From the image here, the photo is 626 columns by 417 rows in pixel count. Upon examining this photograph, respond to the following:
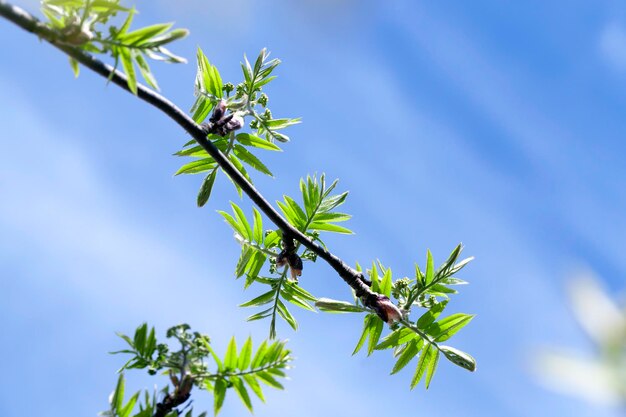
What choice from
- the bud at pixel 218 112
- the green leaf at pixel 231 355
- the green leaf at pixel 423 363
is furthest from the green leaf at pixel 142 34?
the green leaf at pixel 423 363

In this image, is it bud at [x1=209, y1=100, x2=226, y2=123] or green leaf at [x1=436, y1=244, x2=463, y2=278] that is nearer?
bud at [x1=209, y1=100, x2=226, y2=123]

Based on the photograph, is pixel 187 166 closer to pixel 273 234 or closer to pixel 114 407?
pixel 273 234

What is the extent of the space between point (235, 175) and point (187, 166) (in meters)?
0.82

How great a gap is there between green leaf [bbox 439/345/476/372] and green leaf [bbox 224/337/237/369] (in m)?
1.36

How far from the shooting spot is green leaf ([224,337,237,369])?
2.13 meters

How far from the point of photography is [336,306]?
9.93ft

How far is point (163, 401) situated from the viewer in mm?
→ 1964

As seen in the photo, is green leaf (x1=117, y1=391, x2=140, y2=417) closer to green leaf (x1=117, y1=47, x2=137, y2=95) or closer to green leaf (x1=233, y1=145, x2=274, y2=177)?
green leaf (x1=117, y1=47, x2=137, y2=95)

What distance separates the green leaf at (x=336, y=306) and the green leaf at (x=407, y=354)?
360 millimetres

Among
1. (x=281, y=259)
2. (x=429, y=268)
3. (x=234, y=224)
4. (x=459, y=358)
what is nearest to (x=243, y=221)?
(x=234, y=224)

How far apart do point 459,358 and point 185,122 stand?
1711mm

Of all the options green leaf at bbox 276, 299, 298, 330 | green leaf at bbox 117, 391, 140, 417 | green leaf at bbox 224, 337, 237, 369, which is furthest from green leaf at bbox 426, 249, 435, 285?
green leaf at bbox 117, 391, 140, 417

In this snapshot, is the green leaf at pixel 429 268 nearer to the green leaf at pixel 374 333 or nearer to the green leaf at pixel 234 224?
the green leaf at pixel 374 333

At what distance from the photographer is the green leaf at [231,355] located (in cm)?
213
